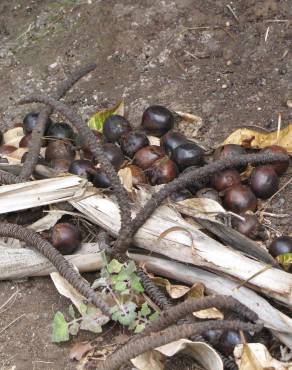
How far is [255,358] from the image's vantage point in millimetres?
2807

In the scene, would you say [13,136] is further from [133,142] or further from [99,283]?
[99,283]

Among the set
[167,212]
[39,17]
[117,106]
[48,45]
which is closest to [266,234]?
[167,212]

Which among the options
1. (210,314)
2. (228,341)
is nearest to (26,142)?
(210,314)

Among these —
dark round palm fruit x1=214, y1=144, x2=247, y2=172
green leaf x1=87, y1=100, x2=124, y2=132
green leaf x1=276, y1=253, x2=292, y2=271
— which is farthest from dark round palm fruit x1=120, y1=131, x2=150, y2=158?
green leaf x1=276, y1=253, x2=292, y2=271

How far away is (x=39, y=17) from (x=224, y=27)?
1487mm

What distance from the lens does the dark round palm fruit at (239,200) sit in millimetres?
3486

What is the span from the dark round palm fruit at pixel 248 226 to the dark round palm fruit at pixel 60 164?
105 cm

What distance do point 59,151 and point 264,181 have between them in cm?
124

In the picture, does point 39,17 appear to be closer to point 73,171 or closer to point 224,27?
point 224,27

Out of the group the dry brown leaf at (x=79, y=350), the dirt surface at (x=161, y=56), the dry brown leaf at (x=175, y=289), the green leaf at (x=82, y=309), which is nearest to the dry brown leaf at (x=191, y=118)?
the dirt surface at (x=161, y=56)

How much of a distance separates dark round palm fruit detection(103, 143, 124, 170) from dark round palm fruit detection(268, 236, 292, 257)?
1025 mm

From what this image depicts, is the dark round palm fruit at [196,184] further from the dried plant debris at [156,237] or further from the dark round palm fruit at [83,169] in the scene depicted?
the dark round palm fruit at [83,169]

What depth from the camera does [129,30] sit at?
4.77 meters

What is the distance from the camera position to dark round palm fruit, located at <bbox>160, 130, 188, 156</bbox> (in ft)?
12.7
